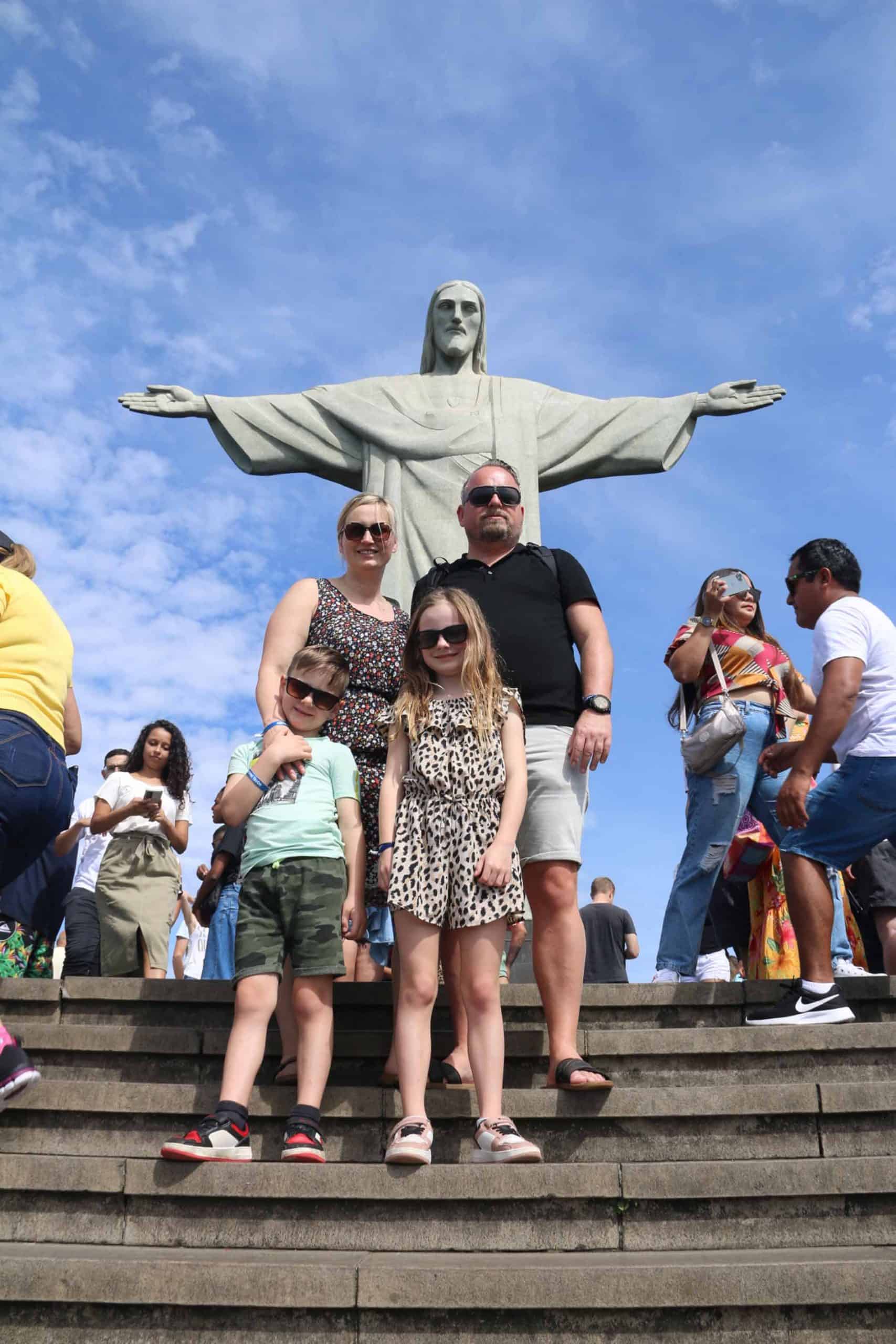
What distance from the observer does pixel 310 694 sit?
13.2ft

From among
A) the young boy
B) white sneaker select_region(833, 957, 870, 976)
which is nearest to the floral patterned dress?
the young boy

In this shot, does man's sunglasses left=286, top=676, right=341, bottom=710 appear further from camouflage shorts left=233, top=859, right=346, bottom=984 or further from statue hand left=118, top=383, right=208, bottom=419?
statue hand left=118, top=383, right=208, bottom=419

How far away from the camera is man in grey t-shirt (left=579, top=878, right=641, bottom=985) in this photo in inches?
269

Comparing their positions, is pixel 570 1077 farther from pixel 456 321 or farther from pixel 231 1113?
pixel 456 321

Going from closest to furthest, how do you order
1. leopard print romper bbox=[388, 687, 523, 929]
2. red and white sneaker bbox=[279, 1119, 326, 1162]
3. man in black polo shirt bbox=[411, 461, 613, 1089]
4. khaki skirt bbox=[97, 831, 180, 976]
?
1. red and white sneaker bbox=[279, 1119, 326, 1162]
2. leopard print romper bbox=[388, 687, 523, 929]
3. man in black polo shirt bbox=[411, 461, 613, 1089]
4. khaki skirt bbox=[97, 831, 180, 976]

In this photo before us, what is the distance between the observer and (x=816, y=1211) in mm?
3191

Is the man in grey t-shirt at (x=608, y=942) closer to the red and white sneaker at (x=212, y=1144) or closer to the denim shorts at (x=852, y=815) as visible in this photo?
the denim shorts at (x=852, y=815)

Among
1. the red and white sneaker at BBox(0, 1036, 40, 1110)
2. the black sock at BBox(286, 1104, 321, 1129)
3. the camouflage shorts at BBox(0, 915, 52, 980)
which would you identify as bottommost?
the black sock at BBox(286, 1104, 321, 1129)

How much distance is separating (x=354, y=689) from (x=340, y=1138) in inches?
61.0

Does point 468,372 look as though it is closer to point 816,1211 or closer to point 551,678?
point 551,678

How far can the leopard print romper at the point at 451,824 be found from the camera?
3537mm

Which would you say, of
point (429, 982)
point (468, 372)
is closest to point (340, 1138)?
point (429, 982)

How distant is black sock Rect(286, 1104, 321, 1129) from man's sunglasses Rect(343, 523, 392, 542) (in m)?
2.03

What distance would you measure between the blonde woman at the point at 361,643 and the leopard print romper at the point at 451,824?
427mm
